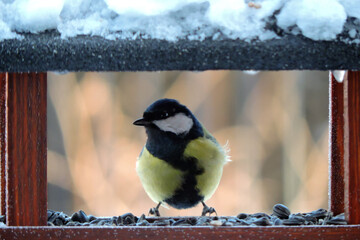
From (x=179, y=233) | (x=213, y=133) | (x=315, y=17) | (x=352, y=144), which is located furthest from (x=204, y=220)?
(x=213, y=133)

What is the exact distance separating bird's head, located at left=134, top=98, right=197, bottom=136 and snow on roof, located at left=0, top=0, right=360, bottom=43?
74cm

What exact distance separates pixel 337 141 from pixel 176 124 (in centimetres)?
67

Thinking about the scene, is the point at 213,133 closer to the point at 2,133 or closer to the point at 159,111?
the point at 159,111

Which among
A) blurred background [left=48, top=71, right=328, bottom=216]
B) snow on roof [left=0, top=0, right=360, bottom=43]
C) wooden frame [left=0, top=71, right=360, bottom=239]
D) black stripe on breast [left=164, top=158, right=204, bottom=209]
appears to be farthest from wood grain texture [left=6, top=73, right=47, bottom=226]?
blurred background [left=48, top=71, right=328, bottom=216]

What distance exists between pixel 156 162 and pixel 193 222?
359mm

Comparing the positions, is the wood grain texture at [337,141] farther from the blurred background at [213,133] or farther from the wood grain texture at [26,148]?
the blurred background at [213,133]

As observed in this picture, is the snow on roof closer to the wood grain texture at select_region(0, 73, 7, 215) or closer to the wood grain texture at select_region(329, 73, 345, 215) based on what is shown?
the wood grain texture at select_region(0, 73, 7, 215)

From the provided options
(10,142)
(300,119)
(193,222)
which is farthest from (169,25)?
(300,119)

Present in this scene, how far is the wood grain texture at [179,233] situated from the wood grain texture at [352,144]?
0.07m

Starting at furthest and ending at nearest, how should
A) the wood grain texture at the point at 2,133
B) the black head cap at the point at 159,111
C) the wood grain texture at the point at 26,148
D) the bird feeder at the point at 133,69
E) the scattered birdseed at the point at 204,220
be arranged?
the black head cap at the point at 159,111 → the scattered birdseed at the point at 204,220 → the wood grain texture at the point at 2,133 → the wood grain texture at the point at 26,148 → the bird feeder at the point at 133,69

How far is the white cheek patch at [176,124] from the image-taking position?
232 centimetres

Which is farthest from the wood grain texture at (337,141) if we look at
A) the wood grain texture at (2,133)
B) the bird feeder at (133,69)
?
the wood grain texture at (2,133)

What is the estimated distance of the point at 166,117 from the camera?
2322 mm

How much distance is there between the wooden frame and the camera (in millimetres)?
1725
